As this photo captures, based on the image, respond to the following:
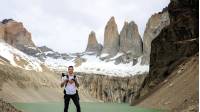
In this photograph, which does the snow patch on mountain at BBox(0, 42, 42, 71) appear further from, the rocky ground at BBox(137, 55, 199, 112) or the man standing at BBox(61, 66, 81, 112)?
the man standing at BBox(61, 66, 81, 112)

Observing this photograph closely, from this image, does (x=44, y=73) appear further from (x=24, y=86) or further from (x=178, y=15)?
(x=178, y=15)

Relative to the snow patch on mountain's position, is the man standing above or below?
below

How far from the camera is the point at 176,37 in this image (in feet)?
241

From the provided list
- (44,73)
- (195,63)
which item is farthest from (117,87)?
(195,63)

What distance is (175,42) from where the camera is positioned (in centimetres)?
7362

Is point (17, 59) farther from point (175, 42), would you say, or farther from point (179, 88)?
point (179, 88)

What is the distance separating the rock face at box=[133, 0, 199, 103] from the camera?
227 feet

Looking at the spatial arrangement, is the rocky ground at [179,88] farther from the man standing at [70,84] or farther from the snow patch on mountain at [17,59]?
the snow patch on mountain at [17,59]

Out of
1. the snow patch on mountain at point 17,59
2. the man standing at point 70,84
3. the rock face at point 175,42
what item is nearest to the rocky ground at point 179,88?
the rock face at point 175,42

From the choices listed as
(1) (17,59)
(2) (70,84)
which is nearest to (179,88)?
(2) (70,84)

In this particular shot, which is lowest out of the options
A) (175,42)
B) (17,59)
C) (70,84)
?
(70,84)

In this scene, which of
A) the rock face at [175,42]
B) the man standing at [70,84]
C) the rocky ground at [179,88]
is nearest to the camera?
the man standing at [70,84]

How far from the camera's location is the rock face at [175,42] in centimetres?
6906

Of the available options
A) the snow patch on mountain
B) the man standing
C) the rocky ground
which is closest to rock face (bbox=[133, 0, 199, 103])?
the rocky ground
